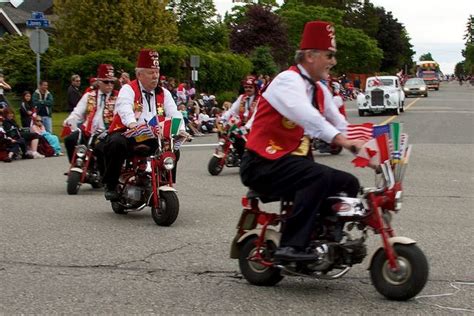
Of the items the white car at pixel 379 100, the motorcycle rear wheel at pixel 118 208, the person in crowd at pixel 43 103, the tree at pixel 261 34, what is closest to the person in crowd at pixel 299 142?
the motorcycle rear wheel at pixel 118 208

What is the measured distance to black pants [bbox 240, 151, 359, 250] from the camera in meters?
5.65

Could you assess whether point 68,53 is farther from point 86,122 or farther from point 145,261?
point 145,261

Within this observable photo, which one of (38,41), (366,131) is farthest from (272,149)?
(38,41)

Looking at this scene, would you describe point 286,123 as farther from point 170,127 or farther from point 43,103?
point 43,103

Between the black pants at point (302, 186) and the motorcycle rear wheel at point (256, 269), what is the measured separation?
292 millimetres

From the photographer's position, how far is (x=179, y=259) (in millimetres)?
7336

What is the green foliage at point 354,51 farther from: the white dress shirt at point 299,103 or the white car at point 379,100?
the white dress shirt at point 299,103

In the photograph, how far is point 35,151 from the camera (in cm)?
1916

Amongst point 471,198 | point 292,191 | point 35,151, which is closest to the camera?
point 292,191

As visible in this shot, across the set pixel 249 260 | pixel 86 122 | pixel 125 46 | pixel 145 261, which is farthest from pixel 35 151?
pixel 125 46

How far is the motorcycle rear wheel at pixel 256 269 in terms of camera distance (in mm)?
6121

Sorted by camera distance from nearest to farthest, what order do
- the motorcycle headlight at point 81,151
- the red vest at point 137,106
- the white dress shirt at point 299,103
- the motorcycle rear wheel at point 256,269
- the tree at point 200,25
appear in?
the white dress shirt at point 299,103
the motorcycle rear wheel at point 256,269
the red vest at point 137,106
the motorcycle headlight at point 81,151
the tree at point 200,25

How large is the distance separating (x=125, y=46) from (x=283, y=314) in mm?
46316

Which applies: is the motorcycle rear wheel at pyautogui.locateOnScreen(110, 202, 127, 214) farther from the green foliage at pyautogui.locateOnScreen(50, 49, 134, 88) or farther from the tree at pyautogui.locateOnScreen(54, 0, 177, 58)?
the tree at pyautogui.locateOnScreen(54, 0, 177, 58)
